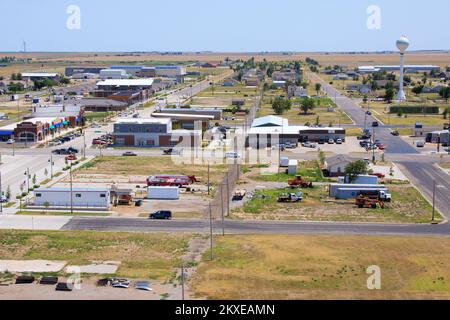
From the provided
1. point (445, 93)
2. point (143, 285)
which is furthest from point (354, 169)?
point (445, 93)

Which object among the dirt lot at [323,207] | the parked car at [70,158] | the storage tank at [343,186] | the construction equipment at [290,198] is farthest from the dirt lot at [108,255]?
the parked car at [70,158]

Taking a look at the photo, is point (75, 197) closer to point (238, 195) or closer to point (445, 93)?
point (238, 195)

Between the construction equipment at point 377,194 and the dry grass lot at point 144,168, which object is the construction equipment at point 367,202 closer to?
the construction equipment at point 377,194

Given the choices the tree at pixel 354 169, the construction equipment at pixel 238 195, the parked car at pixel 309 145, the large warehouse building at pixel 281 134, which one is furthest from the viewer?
the parked car at pixel 309 145

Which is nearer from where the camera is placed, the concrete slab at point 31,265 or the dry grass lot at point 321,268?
the dry grass lot at point 321,268

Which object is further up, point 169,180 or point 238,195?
point 169,180
